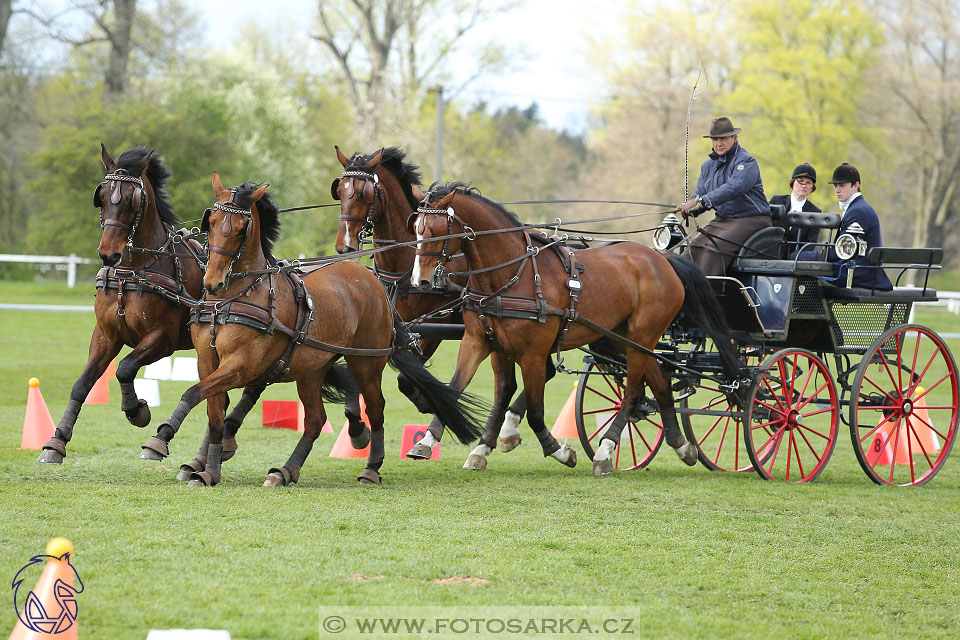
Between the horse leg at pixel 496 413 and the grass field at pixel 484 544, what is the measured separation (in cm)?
23

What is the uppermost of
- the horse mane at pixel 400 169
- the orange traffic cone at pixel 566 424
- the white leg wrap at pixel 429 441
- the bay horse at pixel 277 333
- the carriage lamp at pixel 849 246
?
the horse mane at pixel 400 169

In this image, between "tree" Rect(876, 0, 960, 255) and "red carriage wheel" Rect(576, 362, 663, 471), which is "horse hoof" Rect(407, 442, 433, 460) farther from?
"tree" Rect(876, 0, 960, 255)

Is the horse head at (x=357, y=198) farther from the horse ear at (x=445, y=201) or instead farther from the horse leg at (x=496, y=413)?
the horse leg at (x=496, y=413)

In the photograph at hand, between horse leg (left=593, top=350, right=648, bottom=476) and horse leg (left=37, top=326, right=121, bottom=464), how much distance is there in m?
3.69

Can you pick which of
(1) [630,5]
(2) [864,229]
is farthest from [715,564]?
→ (1) [630,5]

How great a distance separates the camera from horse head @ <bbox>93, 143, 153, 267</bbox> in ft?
22.6

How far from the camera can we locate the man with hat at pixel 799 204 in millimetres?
8830

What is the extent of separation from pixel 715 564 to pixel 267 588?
2229 millimetres

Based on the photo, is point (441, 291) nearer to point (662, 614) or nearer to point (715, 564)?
point (715, 564)

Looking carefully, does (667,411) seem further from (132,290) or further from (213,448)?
(132,290)

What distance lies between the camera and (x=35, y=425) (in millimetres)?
8141

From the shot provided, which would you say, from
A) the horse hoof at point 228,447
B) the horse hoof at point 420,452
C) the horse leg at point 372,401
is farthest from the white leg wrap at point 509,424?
the horse hoof at point 228,447

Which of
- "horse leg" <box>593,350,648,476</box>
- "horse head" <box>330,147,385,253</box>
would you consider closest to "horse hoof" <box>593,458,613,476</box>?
"horse leg" <box>593,350,648,476</box>

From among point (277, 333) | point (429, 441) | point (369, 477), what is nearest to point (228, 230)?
point (277, 333)
